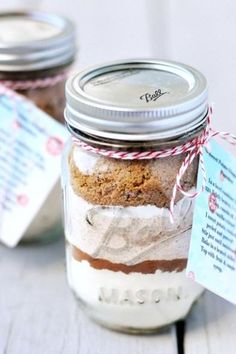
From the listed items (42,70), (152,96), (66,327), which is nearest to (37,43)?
(42,70)

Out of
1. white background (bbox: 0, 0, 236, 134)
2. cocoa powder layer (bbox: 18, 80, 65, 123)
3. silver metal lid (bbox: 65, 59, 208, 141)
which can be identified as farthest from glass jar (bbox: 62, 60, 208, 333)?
white background (bbox: 0, 0, 236, 134)

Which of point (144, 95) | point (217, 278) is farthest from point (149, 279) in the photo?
point (144, 95)

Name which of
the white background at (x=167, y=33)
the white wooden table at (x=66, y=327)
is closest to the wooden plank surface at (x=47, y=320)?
the white wooden table at (x=66, y=327)

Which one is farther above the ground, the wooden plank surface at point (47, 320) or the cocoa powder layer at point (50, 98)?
the cocoa powder layer at point (50, 98)

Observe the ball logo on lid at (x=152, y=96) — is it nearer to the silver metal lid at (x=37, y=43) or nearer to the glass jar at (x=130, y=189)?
the glass jar at (x=130, y=189)

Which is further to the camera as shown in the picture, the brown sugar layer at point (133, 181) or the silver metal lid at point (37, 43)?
the silver metal lid at point (37, 43)

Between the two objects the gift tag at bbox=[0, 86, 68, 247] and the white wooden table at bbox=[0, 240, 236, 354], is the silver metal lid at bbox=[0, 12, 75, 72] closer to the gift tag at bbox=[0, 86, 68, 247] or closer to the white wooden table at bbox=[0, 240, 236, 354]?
the gift tag at bbox=[0, 86, 68, 247]

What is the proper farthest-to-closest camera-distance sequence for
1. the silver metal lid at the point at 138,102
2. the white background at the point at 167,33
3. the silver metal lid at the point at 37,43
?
the white background at the point at 167,33, the silver metal lid at the point at 37,43, the silver metal lid at the point at 138,102
